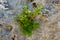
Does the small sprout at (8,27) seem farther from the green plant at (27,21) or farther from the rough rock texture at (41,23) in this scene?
the green plant at (27,21)

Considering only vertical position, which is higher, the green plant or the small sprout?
the green plant

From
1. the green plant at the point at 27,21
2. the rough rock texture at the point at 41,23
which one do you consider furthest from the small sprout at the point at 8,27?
the green plant at the point at 27,21

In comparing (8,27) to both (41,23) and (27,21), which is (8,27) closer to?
(27,21)

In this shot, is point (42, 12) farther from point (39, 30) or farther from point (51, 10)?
point (39, 30)


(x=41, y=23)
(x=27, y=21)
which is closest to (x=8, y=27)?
(x=27, y=21)

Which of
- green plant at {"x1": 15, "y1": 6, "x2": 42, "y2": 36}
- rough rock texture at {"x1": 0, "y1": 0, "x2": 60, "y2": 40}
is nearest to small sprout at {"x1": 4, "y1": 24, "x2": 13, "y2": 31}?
rough rock texture at {"x1": 0, "y1": 0, "x2": 60, "y2": 40}

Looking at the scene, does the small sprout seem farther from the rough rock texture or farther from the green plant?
the green plant
